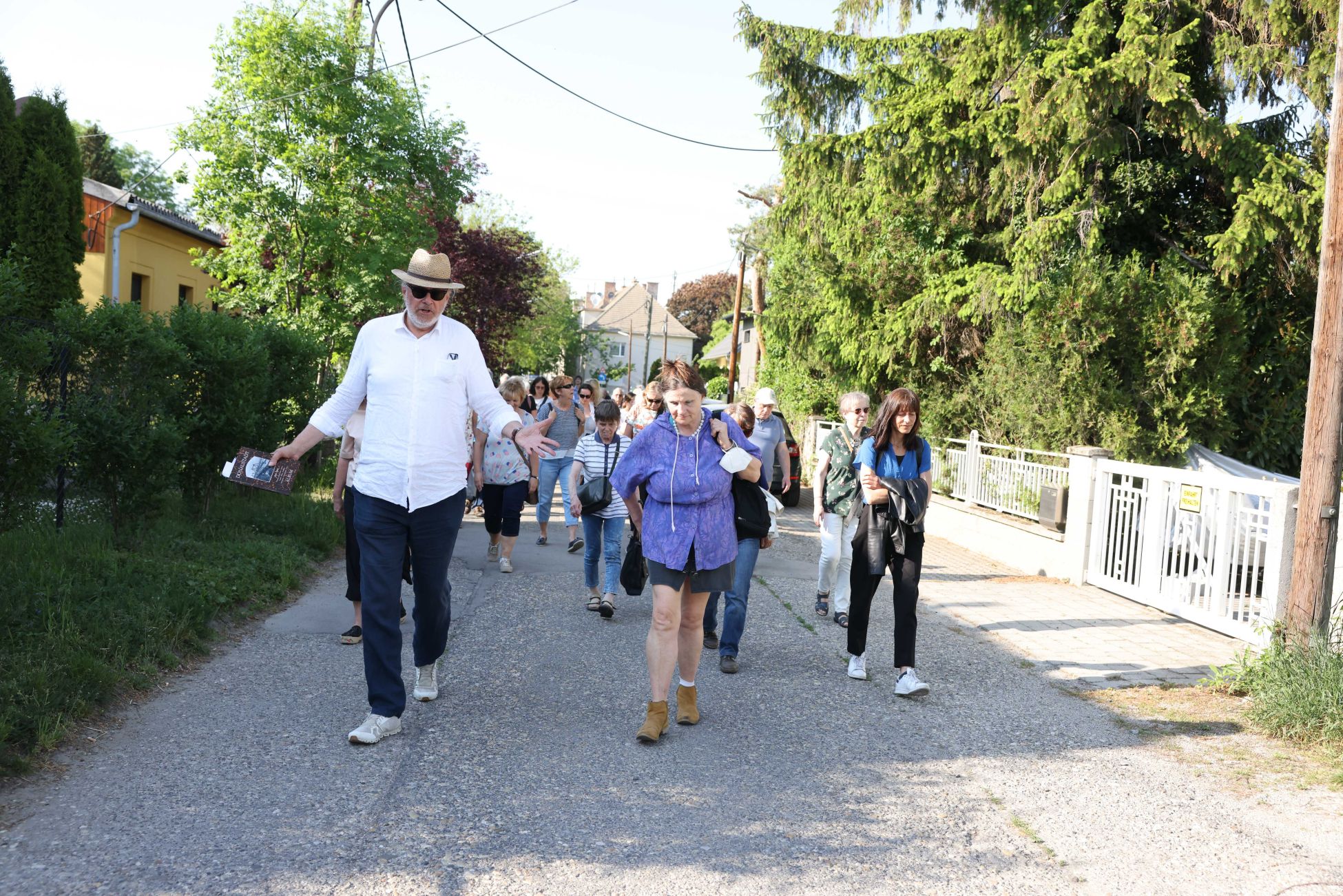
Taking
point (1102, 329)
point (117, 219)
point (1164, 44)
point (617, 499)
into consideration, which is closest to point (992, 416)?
point (1102, 329)

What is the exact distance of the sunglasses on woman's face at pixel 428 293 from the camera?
4.93 m

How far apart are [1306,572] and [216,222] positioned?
13.9 metres

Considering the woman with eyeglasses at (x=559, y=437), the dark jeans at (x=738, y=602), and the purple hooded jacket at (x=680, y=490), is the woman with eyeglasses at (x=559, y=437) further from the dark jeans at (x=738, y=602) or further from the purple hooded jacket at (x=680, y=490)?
the purple hooded jacket at (x=680, y=490)

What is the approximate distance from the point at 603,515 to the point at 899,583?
278cm

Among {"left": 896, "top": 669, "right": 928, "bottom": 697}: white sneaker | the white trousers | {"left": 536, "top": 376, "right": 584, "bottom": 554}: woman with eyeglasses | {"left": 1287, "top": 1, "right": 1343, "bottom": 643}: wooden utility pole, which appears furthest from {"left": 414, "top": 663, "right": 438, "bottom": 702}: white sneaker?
{"left": 536, "top": 376, "right": 584, "bottom": 554}: woman with eyeglasses

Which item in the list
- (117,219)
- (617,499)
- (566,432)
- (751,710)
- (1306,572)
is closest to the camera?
(751,710)

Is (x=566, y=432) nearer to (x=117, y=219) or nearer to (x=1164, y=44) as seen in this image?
(x=1164, y=44)

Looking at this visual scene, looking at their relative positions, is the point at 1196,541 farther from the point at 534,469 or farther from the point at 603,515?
the point at 534,469

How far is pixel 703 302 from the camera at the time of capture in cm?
9862

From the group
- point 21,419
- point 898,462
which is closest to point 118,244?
point 21,419

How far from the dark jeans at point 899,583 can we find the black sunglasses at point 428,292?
2703mm

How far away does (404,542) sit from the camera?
16.3ft

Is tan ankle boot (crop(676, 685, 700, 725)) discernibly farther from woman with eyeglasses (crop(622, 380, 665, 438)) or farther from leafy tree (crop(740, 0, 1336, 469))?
leafy tree (crop(740, 0, 1336, 469))

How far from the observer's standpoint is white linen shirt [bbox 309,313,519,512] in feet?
15.9
